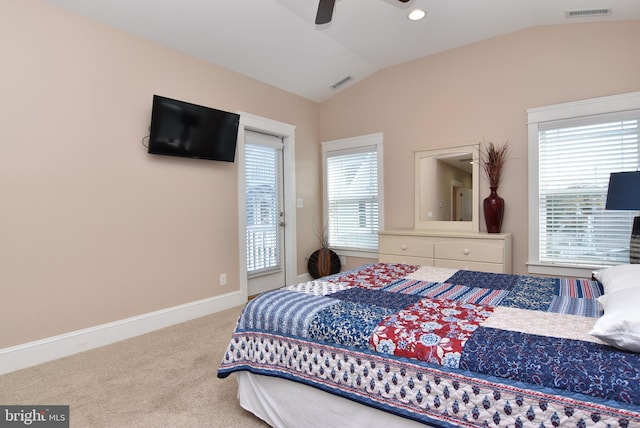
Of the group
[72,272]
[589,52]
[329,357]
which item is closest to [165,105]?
[72,272]

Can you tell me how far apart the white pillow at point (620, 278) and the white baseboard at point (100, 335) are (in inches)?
132

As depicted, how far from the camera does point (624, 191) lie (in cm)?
236

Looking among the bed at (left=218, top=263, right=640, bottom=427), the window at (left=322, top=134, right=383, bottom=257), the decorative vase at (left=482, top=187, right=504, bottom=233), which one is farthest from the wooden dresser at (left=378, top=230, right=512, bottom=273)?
the bed at (left=218, top=263, right=640, bottom=427)

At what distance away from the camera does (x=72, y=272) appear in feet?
9.28

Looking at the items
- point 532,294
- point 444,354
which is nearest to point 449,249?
point 532,294

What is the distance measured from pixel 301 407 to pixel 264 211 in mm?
3126

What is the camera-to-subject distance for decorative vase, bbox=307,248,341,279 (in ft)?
16.4

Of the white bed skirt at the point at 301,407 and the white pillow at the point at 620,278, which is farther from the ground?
the white pillow at the point at 620,278

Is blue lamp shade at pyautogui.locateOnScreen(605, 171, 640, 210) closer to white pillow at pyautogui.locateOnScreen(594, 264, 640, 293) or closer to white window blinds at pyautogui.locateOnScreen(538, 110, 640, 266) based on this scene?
white pillow at pyautogui.locateOnScreen(594, 264, 640, 293)

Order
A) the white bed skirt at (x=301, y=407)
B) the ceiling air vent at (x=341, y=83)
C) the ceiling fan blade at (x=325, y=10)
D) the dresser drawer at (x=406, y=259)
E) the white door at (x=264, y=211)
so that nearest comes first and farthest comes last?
the white bed skirt at (x=301, y=407)
the ceiling fan blade at (x=325, y=10)
the dresser drawer at (x=406, y=259)
the white door at (x=264, y=211)
the ceiling air vent at (x=341, y=83)

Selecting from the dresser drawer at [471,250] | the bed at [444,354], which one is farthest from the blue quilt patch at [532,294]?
the dresser drawer at [471,250]

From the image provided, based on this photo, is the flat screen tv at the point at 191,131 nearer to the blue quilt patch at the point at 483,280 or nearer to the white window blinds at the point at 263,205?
the white window blinds at the point at 263,205

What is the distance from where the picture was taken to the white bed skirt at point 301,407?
1.47 m

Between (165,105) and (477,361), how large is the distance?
316cm
